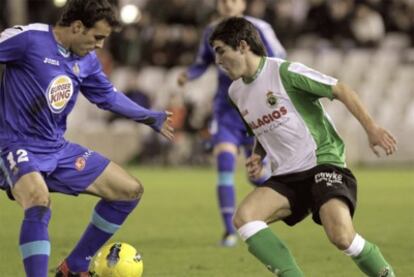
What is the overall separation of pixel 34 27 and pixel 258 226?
188 cm

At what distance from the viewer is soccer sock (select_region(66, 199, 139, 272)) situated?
7.58 meters

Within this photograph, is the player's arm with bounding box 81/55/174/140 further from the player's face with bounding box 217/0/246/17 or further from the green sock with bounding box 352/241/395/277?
the player's face with bounding box 217/0/246/17

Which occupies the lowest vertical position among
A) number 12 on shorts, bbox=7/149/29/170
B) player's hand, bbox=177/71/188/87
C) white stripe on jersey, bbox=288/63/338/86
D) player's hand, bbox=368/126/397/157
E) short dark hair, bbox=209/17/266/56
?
player's hand, bbox=177/71/188/87

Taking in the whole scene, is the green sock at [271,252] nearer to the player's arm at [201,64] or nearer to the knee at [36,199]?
the knee at [36,199]

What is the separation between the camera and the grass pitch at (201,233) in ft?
28.3

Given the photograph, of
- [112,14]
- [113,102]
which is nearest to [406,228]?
[113,102]

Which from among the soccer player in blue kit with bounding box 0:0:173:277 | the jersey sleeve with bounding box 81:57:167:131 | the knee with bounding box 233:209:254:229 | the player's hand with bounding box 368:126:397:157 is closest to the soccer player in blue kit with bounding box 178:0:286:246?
the jersey sleeve with bounding box 81:57:167:131

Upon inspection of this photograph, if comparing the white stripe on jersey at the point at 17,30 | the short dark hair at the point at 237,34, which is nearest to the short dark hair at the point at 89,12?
the white stripe on jersey at the point at 17,30

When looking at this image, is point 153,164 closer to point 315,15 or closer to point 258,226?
point 315,15

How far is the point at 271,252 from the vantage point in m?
6.69

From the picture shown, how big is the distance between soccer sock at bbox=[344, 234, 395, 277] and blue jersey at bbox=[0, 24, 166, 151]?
6.59ft

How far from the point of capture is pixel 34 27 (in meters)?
7.08

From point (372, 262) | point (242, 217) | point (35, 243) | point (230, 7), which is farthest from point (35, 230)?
point (230, 7)

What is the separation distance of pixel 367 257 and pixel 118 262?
168 cm
